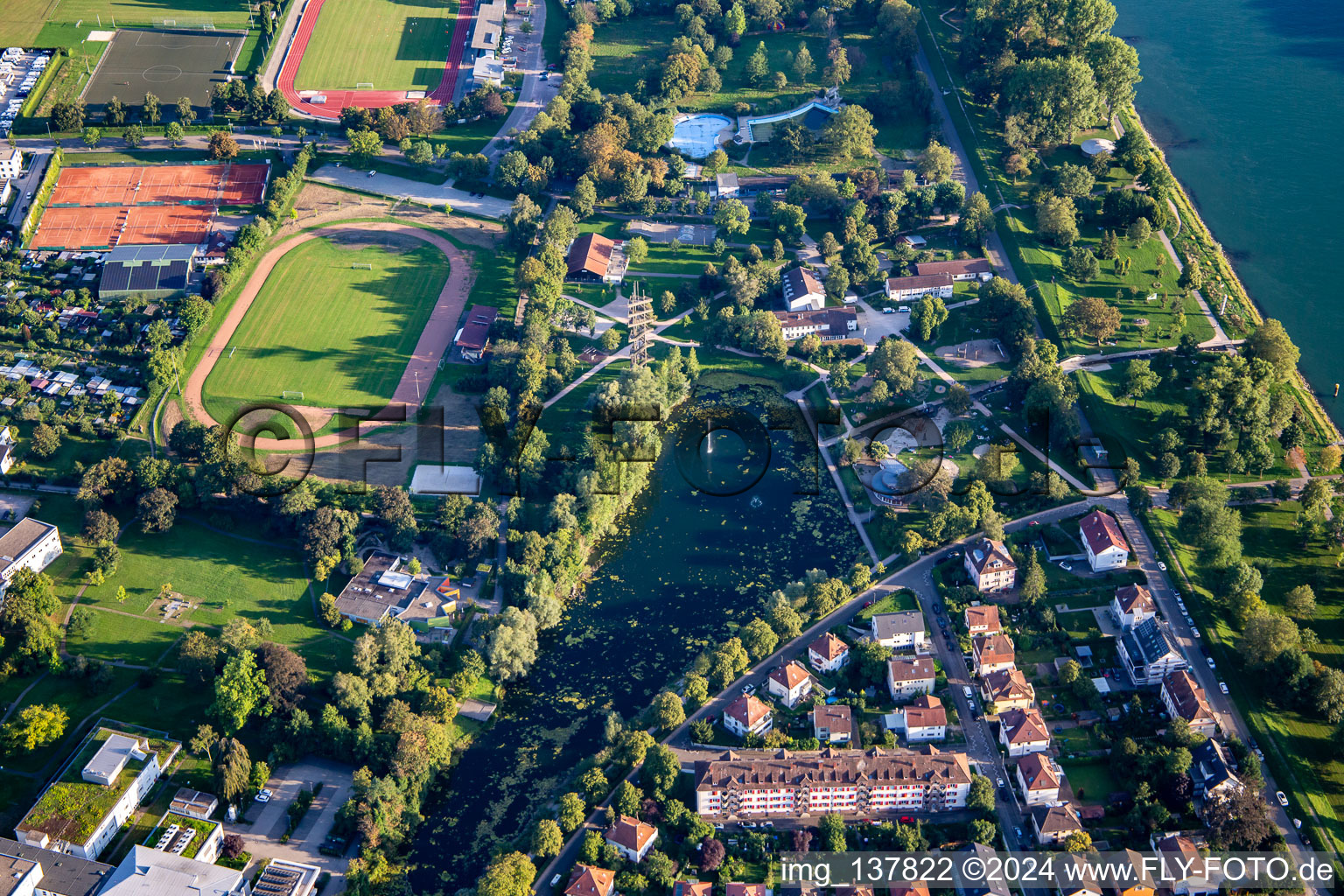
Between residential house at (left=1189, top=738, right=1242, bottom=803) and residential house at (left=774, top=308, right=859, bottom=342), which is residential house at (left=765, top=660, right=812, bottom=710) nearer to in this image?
residential house at (left=1189, top=738, right=1242, bottom=803)

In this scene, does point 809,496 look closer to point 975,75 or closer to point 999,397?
point 999,397

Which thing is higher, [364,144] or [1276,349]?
[364,144]

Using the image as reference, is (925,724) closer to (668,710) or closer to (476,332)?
(668,710)

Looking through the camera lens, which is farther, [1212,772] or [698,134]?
[698,134]

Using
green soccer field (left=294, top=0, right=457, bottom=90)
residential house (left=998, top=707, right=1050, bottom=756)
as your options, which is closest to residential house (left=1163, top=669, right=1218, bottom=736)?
residential house (left=998, top=707, right=1050, bottom=756)

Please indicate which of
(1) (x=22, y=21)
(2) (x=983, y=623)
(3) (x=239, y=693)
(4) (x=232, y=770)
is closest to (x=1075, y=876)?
(2) (x=983, y=623)

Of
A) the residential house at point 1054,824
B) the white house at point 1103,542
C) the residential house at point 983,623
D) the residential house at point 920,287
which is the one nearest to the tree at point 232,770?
the residential house at point 983,623

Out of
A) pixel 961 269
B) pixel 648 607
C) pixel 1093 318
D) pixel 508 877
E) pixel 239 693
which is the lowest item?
pixel 648 607
